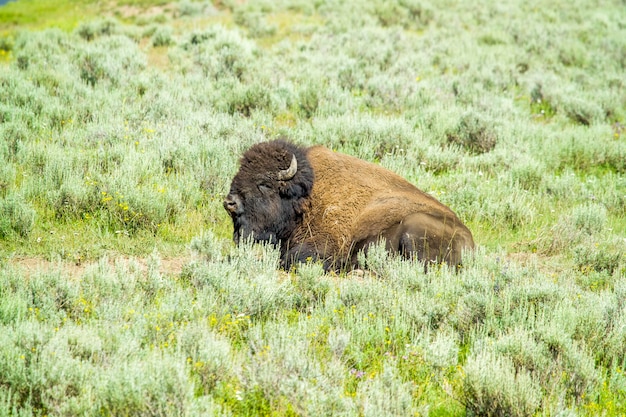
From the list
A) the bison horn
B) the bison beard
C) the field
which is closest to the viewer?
the field

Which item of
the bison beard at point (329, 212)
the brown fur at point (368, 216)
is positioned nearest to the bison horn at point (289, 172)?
the bison beard at point (329, 212)

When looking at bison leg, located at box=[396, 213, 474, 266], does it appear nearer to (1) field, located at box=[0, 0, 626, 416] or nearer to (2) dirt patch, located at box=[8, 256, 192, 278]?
(1) field, located at box=[0, 0, 626, 416]

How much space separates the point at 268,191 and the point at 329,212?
2.20 ft

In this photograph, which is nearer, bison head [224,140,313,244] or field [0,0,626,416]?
field [0,0,626,416]

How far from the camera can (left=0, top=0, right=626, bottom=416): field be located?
3.75 metres

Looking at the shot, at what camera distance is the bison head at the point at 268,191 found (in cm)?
631

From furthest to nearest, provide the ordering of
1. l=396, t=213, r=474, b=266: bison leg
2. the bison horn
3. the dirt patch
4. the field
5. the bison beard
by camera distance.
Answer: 1. the bison horn
2. the bison beard
3. l=396, t=213, r=474, b=266: bison leg
4. the dirt patch
5. the field

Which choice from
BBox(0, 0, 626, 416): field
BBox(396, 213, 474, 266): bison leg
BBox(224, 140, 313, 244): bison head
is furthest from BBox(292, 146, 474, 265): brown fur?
BBox(0, 0, 626, 416): field

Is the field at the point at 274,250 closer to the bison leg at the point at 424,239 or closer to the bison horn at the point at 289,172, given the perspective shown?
the bison leg at the point at 424,239

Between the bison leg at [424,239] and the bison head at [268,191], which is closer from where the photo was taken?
the bison leg at [424,239]

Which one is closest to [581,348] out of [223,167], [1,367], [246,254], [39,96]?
[246,254]

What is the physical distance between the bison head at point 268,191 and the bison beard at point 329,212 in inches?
0.4

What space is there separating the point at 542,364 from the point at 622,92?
10983 millimetres

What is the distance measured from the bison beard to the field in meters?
0.35
